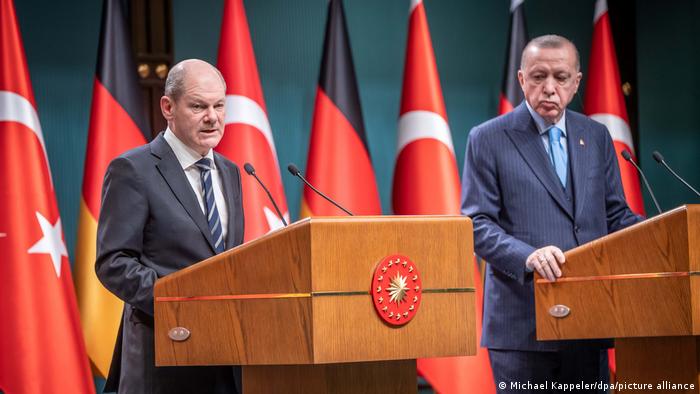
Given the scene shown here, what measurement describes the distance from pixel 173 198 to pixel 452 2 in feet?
11.0

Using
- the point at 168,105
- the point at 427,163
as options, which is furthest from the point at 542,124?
the point at 427,163

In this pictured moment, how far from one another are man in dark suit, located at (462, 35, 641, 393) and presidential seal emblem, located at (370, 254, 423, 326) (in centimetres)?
75

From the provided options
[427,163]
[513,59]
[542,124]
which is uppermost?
[513,59]

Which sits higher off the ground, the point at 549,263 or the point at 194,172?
the point at 194,172

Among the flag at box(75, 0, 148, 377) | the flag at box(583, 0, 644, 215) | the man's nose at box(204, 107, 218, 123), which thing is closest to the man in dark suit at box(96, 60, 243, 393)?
the man's nose at box(204, 107, 218, 123)

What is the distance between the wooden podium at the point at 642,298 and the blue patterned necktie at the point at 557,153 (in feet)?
1.89

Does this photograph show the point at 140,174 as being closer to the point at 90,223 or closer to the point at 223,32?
the point at 90,223

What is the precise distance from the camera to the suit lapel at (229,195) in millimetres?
2227

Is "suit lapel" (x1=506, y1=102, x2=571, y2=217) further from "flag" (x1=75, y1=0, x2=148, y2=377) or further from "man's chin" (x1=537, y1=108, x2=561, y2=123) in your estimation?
"flag" (x1=75, y1=0, x2=148, y2=377)

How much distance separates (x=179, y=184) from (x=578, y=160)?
1208 millimetres

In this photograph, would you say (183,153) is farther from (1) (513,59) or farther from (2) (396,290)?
(1) (513,59)

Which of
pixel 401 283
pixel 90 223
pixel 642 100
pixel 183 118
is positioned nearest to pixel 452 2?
pixel 642 100

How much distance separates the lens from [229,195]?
89.8 inches

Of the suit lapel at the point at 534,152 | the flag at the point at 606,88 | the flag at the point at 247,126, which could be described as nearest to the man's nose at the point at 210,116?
the suit lapel at the point at 534,152
